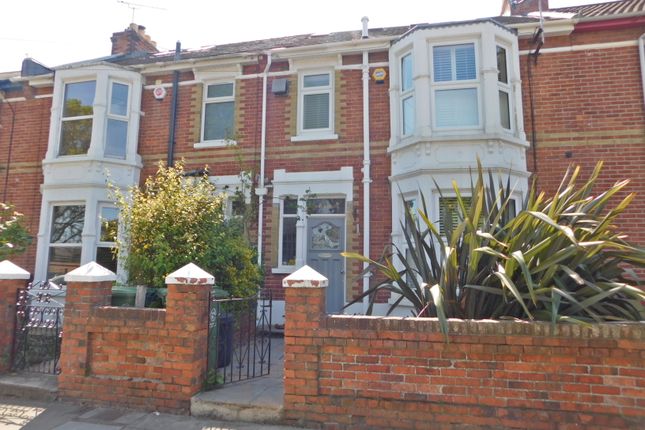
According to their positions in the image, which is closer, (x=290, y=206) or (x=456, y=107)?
(x=456, y=107)

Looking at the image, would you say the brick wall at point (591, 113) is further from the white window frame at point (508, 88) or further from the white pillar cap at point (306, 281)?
the white pillar cap at point (306, 281)

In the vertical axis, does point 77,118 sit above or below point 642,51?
below

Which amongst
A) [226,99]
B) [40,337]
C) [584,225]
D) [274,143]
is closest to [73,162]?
[226,99]

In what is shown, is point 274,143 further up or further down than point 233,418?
further up

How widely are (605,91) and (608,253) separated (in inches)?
213

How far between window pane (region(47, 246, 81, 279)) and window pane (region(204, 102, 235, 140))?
390 cm

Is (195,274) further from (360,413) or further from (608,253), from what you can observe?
(608,253)

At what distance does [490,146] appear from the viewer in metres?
7.44

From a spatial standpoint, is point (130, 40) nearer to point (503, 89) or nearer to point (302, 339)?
point (503, 89)

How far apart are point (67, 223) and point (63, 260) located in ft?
2.76

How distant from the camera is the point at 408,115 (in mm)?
8297

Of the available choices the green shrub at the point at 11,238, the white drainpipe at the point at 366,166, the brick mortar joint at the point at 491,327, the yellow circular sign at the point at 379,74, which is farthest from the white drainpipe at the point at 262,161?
the brick mortar joint at the point at 491,327

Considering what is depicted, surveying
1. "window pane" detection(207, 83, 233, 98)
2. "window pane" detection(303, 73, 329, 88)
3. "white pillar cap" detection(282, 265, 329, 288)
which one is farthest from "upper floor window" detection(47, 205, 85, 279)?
"white pillar cap" detection(282, 265, 329, 288)

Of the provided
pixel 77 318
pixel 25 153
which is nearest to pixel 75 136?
pixel 25 153
